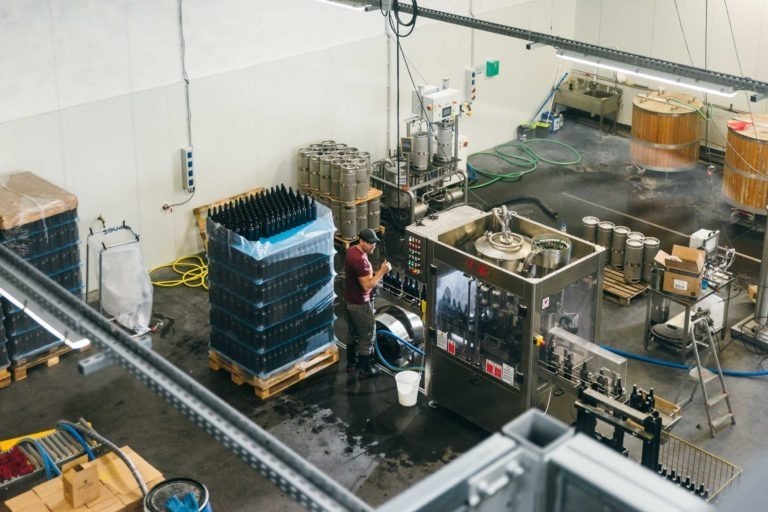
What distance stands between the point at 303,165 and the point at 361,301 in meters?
3.80

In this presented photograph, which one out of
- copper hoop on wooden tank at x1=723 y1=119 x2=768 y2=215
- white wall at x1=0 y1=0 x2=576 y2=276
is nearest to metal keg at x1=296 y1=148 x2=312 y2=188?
white wall at x1=0 y1=0 x2=576 y2=276

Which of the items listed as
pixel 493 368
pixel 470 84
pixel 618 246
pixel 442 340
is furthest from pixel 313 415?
pixel 470 84

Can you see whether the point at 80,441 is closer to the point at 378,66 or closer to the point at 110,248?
the point at 110,248

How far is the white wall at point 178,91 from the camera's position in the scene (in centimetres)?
1092

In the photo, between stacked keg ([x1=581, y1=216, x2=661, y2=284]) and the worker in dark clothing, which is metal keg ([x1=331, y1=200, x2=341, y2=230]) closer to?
the worker in dark clothing

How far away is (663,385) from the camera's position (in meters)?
10.2

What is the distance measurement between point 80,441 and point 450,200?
23.7ft

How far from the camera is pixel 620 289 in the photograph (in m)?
11.9

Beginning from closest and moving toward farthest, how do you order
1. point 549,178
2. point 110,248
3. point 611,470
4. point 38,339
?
point 611,470 → point 38,339 → point 110,248 → point 549,178

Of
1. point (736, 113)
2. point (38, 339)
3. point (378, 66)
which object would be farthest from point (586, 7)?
point (38, 339)

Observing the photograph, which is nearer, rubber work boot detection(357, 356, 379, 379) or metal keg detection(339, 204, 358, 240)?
rubber work boot detection(357, 356, 379, 379)

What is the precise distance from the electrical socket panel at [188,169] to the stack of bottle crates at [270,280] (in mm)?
2481

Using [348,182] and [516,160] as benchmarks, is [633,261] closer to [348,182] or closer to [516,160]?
[348,182]

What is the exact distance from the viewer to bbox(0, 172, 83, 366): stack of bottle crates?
1000 cm
